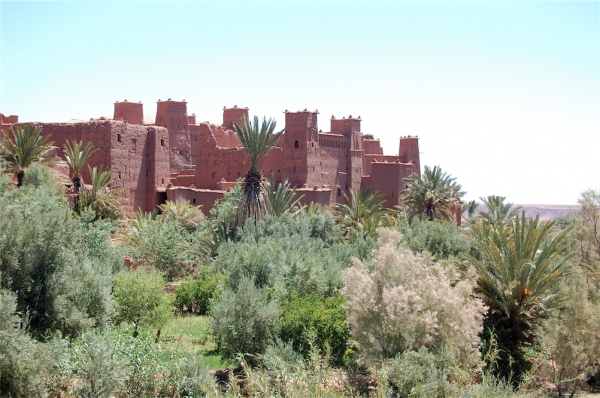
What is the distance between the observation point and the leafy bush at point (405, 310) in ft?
45.6

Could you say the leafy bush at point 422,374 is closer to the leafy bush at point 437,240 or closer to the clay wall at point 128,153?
the leafy bush at point 437,240

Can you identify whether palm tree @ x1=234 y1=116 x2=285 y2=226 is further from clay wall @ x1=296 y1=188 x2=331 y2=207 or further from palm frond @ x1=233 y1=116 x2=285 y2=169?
clay wall @ x1=296 y1=188 x2=331 y2=207

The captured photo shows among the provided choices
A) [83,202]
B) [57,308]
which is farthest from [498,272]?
[83,202]

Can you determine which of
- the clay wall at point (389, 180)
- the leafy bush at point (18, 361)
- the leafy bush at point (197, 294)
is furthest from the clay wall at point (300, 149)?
the leafy bush at point (18, 361)

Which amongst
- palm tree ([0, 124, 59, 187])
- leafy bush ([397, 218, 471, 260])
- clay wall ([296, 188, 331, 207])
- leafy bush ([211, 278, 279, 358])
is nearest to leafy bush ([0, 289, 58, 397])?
leafy bush ([211, 278, 279, 358])

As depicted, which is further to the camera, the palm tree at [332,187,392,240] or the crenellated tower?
the crenellated tower

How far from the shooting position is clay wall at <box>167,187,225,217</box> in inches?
1332

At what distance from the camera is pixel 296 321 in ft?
52.8

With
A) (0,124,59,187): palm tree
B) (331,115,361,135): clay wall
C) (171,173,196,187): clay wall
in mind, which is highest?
(331,115,361,135): clay wall

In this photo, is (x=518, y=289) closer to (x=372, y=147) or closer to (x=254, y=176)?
(x=254, y=176)

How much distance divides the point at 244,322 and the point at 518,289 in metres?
6.36


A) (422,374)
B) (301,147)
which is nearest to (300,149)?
(301,147)

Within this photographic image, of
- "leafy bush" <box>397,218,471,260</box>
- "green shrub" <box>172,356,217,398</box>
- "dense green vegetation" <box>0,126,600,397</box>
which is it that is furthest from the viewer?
"leafy bush" <box>397,218,471,260</box>

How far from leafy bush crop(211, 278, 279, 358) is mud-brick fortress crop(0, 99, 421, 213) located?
17789mm
